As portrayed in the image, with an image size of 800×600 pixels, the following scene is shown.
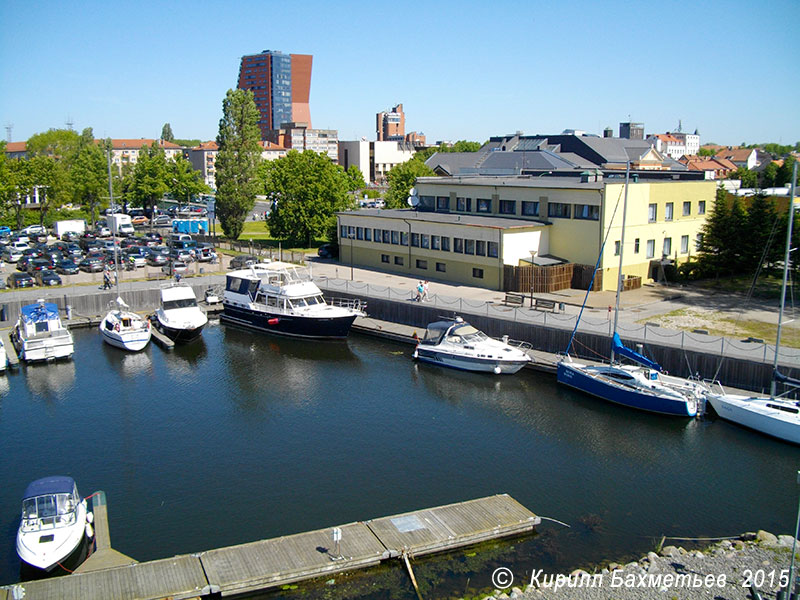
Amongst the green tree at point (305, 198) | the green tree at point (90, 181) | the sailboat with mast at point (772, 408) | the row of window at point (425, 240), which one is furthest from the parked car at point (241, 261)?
the green tree at point (90, 181)

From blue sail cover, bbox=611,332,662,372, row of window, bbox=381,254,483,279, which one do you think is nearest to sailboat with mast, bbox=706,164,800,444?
blue sail cover, bbox=611,332,662,372

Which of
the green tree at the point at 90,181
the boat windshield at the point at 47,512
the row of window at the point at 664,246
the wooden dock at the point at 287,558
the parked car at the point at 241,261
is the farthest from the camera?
the green tree at the point at 90,181

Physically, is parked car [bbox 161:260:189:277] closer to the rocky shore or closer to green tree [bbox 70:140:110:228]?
green tree [bbox 70:140:110:228]

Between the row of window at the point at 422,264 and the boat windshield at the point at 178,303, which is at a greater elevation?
the row of window at the point at 422,264

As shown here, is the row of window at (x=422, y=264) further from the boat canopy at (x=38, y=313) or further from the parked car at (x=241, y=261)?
the boat canopy at (x=38, y=313)

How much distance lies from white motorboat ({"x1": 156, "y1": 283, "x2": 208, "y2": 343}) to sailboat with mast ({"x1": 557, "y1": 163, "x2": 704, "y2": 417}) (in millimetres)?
21524

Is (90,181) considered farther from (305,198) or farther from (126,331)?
(126,331)

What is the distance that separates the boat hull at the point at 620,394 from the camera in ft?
95.2

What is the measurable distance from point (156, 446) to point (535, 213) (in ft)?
106

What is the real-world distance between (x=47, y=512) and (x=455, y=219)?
36.5 m

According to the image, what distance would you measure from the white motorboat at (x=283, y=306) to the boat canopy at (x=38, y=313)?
10.7m

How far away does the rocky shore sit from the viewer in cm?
1733

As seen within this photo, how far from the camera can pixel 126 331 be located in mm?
39625

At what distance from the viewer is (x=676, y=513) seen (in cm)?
2202
